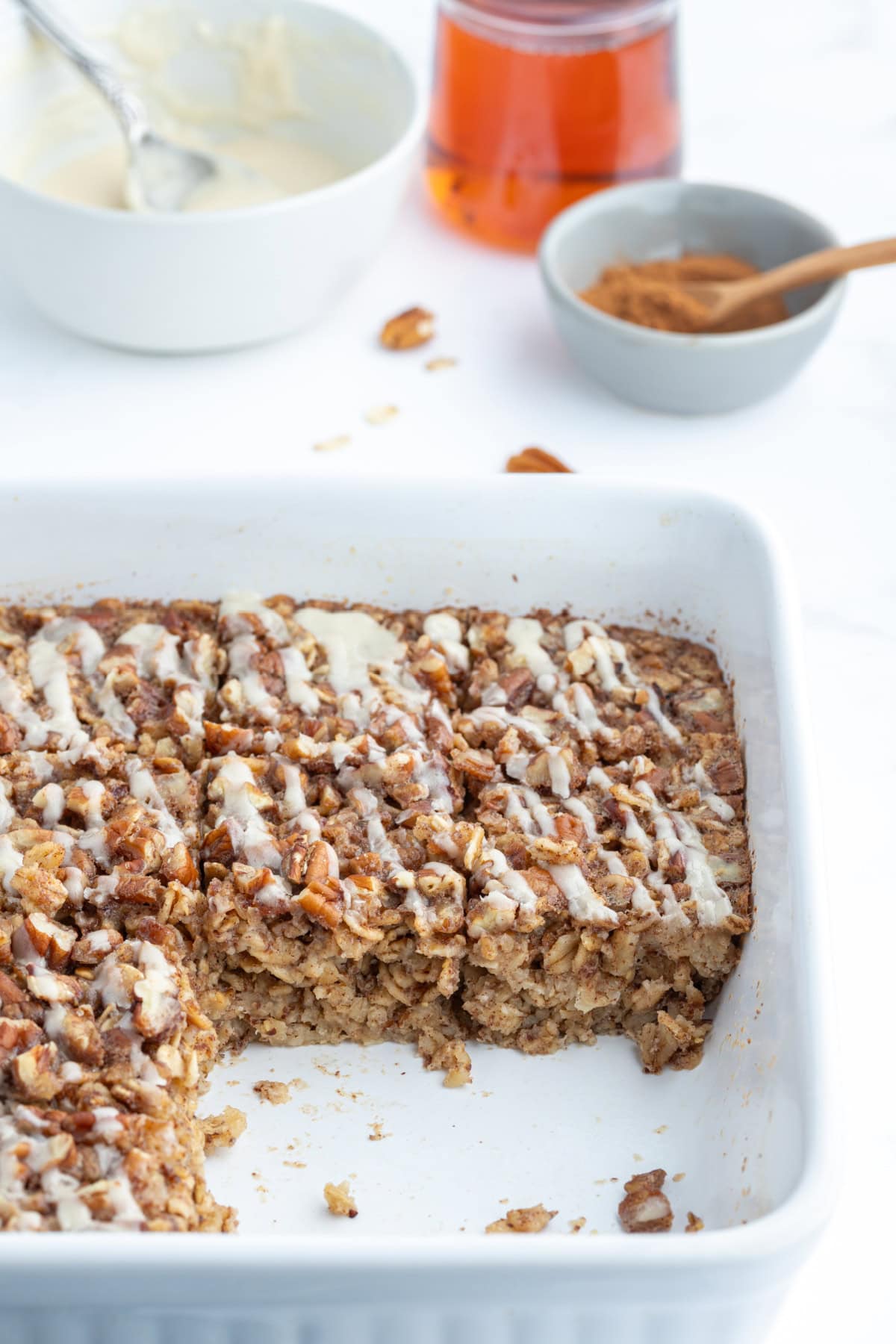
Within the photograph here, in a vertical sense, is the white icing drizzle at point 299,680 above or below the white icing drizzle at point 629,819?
above

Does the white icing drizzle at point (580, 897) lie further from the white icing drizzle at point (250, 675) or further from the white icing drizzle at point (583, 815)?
the white icing drizzle at point (250, 675)

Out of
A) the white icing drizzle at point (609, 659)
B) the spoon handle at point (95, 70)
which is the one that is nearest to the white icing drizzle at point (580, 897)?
the white icing drizzle at point (609, 659)

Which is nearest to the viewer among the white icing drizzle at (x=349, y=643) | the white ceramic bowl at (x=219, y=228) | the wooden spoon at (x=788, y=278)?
the white icing drizzle at (x=349, y=643)

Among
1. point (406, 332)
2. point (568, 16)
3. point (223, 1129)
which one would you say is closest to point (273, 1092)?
point (223, 1129)

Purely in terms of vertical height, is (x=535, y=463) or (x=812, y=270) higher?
(x=812, y=270)

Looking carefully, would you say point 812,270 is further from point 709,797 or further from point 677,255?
point 709,797

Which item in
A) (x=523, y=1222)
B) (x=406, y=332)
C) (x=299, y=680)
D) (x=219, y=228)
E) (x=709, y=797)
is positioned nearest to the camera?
(x=523, y=1222)

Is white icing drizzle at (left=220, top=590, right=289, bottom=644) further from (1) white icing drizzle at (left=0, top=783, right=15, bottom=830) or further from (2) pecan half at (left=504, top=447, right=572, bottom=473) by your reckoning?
(2) pecan half at (left=504, top=447, right=572, bottom=473)
